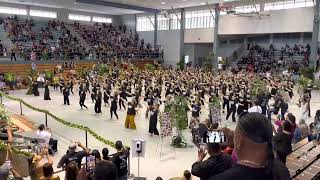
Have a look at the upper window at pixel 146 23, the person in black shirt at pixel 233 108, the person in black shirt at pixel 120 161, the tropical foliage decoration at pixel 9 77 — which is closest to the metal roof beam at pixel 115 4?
the upper window at pixel 146 23

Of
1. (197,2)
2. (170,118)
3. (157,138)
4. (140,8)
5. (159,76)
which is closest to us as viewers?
(170,118)

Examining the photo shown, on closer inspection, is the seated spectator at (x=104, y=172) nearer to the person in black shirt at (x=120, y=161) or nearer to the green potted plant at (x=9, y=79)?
the person in black shirt at (x=120, y=161)

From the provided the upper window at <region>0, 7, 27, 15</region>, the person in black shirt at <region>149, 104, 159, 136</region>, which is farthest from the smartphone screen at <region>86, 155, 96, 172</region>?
the upper window at <region>0, 7, 27, 15</region>

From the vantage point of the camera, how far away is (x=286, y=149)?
5.80m

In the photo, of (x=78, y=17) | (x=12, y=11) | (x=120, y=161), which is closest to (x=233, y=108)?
(x=120, y=161)

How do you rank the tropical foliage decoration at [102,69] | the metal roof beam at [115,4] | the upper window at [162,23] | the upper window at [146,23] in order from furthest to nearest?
the upper window at [146,23]
the upper window at [162,23]
the metal roof beam at [115,4]
the tropical foliage decoration at [102,69]

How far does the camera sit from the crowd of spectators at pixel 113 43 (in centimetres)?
4027

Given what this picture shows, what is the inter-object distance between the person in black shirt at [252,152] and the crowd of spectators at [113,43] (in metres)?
36.5

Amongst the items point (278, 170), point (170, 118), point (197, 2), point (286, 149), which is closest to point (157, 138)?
point (170, 118)

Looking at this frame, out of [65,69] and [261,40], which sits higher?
[261,40]

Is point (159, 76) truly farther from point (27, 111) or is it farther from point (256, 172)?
point (256, 172)

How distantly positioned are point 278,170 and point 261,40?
127 ft

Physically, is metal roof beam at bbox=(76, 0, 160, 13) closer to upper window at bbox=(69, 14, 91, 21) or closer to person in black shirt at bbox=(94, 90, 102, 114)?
upper window at bbox=(69, 14, 91, 21)

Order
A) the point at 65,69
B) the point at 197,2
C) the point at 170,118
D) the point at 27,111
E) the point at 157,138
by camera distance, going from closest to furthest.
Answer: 1. the point at 170,118
2. the point at 157,138
3. the point at 27,111
4. the point at 65,69
5. the point at 197,2
